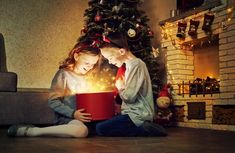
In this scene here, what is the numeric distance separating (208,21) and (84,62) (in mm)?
1676

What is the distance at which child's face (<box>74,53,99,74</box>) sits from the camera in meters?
2.42

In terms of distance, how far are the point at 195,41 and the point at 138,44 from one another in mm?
649

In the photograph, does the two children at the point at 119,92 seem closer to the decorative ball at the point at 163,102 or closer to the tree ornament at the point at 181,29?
the decorative ball at the point at 163,102

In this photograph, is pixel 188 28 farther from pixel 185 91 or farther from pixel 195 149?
pixel 195 149

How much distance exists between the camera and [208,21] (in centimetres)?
358

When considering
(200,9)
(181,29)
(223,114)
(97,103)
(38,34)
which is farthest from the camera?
Answer: (38,34)

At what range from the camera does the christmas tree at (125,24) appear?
12.0ft

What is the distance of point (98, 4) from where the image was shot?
12.3ft

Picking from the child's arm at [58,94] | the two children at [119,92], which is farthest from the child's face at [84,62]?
the child's arm at [58,94]

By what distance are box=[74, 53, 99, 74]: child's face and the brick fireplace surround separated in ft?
5.04

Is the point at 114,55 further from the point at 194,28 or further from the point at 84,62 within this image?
the point at 194,28

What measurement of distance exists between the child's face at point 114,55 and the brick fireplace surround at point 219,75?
55.0 inches

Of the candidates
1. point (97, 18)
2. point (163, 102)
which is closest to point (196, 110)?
point (163, 102)

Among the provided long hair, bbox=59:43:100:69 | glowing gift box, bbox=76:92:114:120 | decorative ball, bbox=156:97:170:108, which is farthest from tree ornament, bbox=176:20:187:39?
glowing gift box, bbox=76:92:114:120
